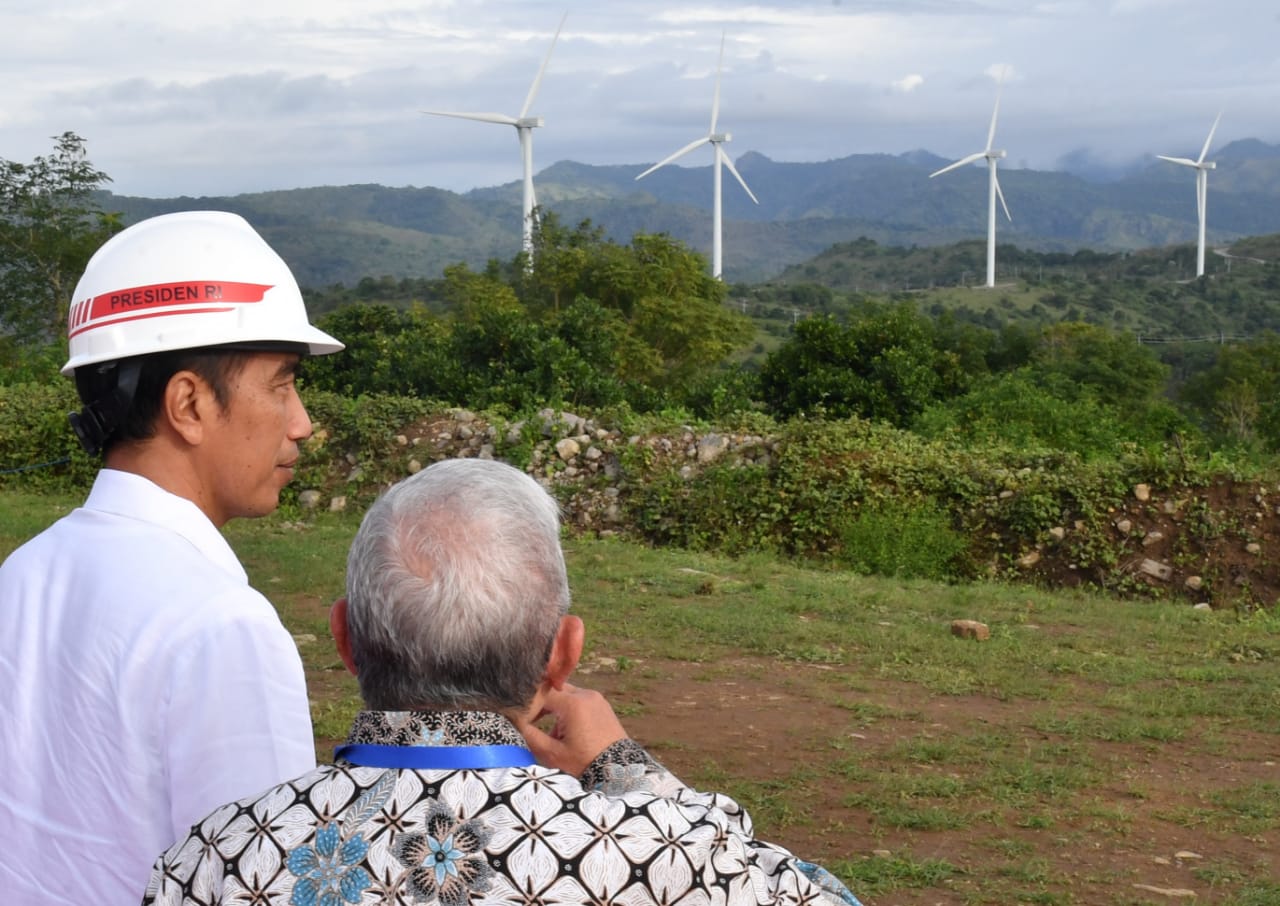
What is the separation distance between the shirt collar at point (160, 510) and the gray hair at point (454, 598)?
26 cm

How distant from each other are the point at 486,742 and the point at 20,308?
28867 mm

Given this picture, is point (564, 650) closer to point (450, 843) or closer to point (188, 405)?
point (450, 843)

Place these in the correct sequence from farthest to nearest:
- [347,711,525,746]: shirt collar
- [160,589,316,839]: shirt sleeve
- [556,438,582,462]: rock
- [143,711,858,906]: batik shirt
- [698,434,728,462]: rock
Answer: [556,438,582,462]: rock
[698,434,728,462]: rock
[160,589,316,839]: shirt sleeve
[347,711,525,746]: shirt collar
[143,711,858,906]: batik shirt

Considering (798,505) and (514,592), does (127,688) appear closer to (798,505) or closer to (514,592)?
(514,592)

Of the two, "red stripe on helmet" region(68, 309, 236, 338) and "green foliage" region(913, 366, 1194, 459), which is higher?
"red stripe on helmet" region(68, 309, 236, 338)

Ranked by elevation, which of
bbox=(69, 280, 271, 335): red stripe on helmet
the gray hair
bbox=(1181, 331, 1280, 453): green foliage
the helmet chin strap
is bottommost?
bbox=(1181, 331, 1280, 453): green foliage

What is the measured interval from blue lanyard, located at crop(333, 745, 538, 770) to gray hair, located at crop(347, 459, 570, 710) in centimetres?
7

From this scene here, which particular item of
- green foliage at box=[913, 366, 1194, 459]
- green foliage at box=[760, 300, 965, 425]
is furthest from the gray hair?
green foliage at box=[760, 300, 965, 425]

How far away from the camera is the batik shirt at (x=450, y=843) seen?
121 centimetres

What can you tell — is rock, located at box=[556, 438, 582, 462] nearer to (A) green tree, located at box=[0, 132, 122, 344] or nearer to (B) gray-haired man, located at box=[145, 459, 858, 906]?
(B) gray-haired man, located at box=[145, 459, 858, 906]

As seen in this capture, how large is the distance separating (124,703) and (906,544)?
27.6 feet

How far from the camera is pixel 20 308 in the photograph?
27.1 m

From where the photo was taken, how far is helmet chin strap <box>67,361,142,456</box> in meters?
1.66

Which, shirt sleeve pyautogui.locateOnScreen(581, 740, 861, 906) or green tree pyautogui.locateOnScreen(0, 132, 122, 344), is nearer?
shirt sleeve pyautogui.locateOnScreen(581, 740, 861, 906)
